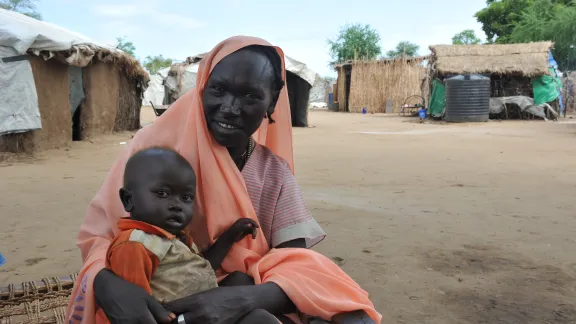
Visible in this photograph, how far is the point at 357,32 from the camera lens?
3816cm

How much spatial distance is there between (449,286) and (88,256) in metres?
2.06

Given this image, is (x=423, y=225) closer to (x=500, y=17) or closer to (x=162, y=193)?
(x=162, y=193)

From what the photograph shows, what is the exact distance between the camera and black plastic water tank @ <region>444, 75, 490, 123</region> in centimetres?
1570

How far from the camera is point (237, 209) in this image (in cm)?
145

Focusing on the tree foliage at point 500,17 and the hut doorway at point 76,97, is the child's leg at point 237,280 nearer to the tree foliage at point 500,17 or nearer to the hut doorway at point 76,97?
the hut doorway at point 76,97

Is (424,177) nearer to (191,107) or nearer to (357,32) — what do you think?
(191,107)

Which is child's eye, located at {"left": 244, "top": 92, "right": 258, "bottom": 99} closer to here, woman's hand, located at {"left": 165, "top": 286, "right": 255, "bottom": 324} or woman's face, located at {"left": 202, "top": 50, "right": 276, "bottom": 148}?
woman's face, located at {"left": 202, "top": 50, "right": 276, "bottom": 148}

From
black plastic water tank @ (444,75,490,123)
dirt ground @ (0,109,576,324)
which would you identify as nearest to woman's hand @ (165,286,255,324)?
dirt ground @ (0,109,576,324)

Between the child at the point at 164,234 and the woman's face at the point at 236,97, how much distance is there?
0.54 feet

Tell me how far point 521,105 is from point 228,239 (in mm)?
17465

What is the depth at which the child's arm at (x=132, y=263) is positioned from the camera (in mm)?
1192

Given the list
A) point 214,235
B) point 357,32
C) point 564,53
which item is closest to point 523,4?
point 564,53

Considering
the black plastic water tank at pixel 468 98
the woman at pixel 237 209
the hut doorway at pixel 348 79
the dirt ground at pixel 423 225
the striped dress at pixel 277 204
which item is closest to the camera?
the woman at pixel 237 209

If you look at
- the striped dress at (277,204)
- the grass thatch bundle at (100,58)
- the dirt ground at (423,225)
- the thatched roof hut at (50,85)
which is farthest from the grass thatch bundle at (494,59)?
the striped dress at (277,204)
